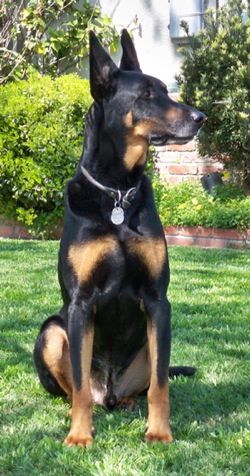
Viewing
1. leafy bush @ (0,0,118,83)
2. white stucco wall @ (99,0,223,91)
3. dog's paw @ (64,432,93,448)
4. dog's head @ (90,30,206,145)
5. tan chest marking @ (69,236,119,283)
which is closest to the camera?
dog's paw @ (64,432,93,448)

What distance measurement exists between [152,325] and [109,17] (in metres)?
9.26

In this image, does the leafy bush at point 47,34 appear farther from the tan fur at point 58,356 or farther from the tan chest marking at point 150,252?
the tan chest marking at point 150,252

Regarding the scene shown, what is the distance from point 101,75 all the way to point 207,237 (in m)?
6.10

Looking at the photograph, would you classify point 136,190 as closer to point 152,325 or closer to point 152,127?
point 152,127

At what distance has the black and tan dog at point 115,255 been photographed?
2.92 meters

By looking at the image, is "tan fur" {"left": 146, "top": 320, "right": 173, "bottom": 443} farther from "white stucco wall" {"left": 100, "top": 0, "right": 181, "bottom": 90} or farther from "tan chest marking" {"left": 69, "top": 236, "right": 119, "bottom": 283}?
"white stucco wall" {"left": 100, "top": 0, "right": 181, "bottom": 90}

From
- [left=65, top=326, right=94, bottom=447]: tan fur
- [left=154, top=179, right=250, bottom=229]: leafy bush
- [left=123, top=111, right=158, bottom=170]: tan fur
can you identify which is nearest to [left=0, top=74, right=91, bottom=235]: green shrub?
[left=154, top=179, right=250, bottom=229]: leafy bush

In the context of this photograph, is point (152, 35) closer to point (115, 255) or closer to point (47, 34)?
point (47, 34)

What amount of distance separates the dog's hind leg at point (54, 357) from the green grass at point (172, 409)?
119 millimetres

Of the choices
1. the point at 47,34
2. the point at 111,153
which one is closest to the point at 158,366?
the point at 111,153

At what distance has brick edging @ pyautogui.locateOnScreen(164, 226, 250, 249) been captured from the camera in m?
8.84

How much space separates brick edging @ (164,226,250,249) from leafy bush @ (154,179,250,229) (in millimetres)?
83

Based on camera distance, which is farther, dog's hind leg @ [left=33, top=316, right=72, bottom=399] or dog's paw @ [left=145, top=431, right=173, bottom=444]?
dog's hind leg @ [left=33, top=316, right=72, bottom=399]

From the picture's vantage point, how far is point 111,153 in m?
3.08
